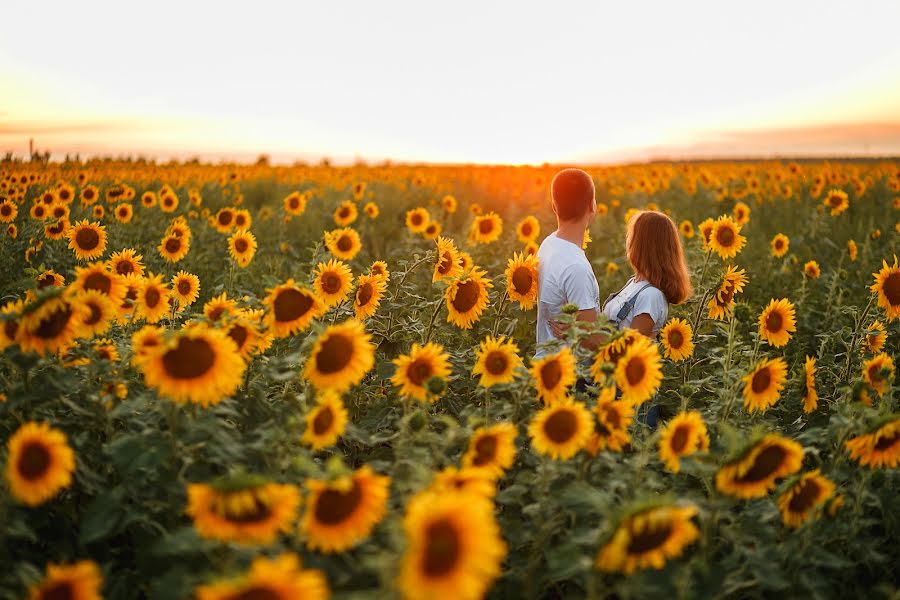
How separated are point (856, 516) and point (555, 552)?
1273 mm

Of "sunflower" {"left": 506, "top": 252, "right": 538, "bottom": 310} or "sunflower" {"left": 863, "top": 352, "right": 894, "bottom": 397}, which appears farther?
"sunflower" {"left": 506, "top": 252, "right": 538, "bottom": 310}

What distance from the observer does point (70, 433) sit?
8.97ft

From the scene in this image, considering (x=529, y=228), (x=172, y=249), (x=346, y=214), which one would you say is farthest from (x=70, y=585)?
(x=346, y=214)

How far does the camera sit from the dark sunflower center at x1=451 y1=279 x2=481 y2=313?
11.2 ft

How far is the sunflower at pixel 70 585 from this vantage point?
1.63 meters

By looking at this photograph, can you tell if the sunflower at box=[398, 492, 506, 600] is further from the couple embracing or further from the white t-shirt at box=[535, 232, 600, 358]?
the couple embracing

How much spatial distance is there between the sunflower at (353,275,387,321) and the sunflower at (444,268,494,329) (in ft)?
1.28

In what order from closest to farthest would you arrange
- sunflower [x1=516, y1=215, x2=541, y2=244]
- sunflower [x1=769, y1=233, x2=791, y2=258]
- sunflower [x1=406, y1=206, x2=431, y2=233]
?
sunflower [x1=516, y1=215, x2=541, y2=244] → sunflower [x1=769, y1=233, x2=791, y2=258] → sunflower [x1=406, y1=206, x2=431, y2=233]

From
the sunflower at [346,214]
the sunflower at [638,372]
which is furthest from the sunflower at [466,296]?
the sunflower at [346,214]

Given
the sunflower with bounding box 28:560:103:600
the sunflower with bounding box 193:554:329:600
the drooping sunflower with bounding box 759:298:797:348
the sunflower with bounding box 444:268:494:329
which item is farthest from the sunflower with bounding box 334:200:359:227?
the sunflower with bounding box 193:554:329:600

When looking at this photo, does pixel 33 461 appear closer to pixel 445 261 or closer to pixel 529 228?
pixel 445 261

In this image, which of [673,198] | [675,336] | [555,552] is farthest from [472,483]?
[673,198]

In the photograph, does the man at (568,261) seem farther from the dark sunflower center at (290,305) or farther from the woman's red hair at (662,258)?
the dark sunflower center at (290,305)

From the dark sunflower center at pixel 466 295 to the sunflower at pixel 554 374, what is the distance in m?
0.79
